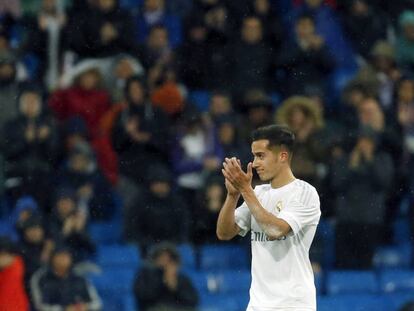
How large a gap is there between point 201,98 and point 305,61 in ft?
4.14

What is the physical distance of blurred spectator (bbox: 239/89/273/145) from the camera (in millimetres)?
12883

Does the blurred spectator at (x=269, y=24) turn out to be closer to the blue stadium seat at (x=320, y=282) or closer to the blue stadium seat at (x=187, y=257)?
the blue stadium seat at (x=187, y=257)

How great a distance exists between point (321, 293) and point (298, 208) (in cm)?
542

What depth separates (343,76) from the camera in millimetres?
14539

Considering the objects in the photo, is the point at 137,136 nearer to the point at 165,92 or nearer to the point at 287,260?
the point at 165,92

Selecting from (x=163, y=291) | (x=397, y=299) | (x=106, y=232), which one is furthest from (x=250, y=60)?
(x=163, y=291)

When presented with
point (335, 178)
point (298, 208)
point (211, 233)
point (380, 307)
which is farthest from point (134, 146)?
point (298, 208)

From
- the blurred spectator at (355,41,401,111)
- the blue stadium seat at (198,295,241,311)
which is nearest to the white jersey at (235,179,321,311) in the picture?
the blue stadium seat at (198,295,241,311)

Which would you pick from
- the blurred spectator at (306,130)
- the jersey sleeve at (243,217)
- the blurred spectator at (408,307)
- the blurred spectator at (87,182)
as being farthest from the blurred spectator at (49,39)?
the jersey sleeve at (243,217)

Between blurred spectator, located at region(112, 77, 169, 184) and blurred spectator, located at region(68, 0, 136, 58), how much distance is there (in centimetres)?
96

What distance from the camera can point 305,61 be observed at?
13789mm

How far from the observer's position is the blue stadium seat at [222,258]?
1245 centimetres

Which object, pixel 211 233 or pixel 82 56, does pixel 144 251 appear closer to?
pixel 211 233

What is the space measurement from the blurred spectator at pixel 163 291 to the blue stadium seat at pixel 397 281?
2.16 meters
